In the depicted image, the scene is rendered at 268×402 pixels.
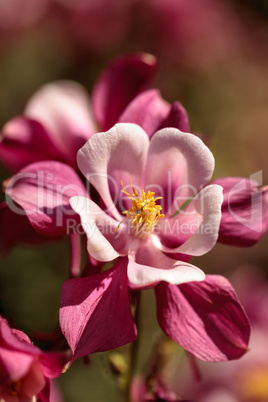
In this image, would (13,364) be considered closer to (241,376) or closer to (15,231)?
(15,231)

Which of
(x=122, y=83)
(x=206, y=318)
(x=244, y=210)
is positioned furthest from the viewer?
(x=122, y=83)

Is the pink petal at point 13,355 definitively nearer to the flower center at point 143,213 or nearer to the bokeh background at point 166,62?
the flower center at point 143,213

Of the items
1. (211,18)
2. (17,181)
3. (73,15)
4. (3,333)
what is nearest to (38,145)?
(17,181)

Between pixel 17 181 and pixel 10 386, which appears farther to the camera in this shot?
pixel 17 181

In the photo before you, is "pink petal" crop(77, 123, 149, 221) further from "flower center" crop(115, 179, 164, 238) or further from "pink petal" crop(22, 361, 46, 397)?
"pink petal" crop(22, 361, 46, 397)

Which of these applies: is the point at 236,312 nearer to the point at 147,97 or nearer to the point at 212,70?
the point at 147,97

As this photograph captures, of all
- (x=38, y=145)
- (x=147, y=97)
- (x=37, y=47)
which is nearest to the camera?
(x=147, y=97)

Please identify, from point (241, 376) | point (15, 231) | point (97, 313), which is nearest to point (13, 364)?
point (97, 313)
